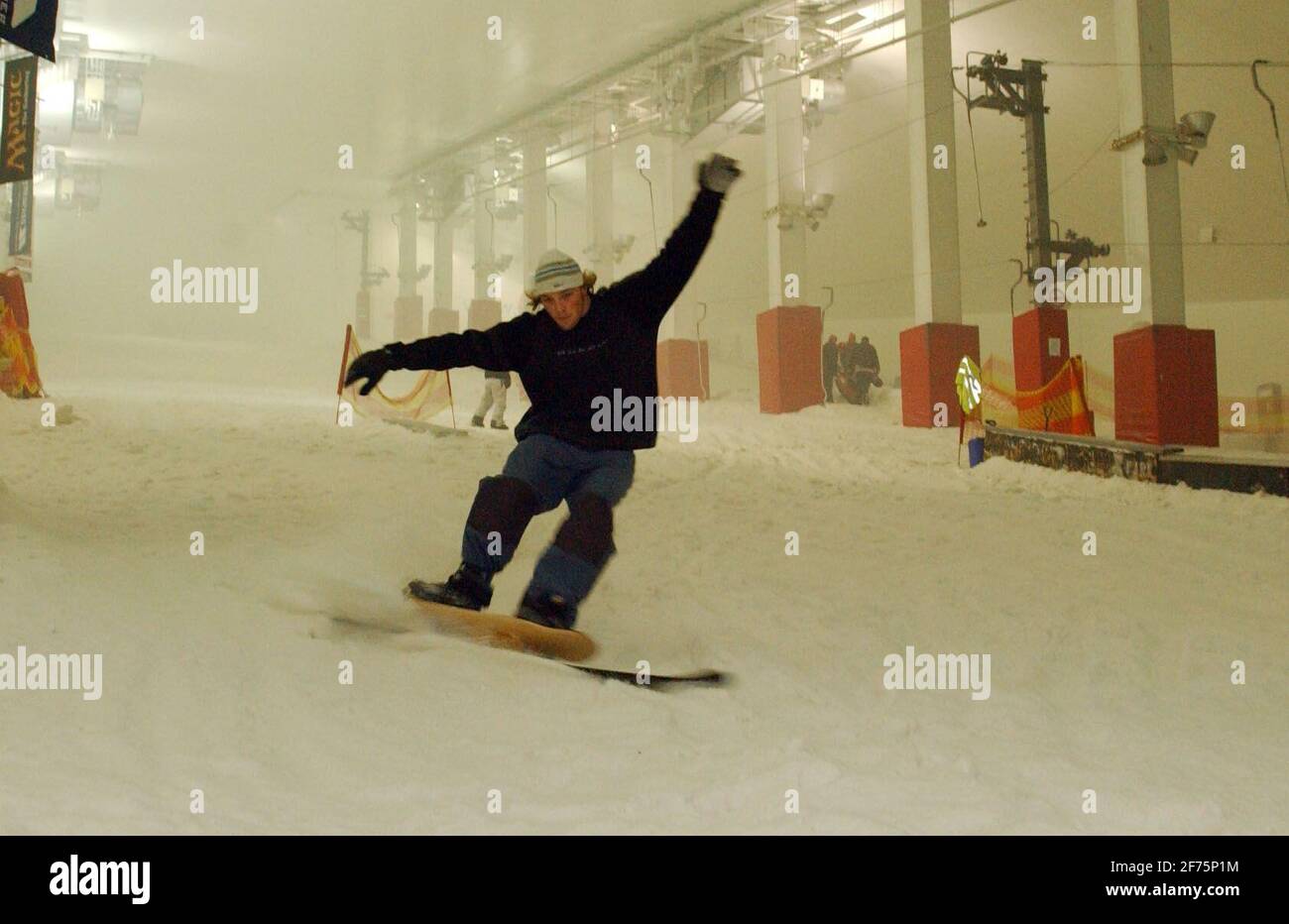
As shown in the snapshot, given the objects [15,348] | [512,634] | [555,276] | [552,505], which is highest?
[15,348]

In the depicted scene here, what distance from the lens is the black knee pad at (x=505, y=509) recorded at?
378 cm

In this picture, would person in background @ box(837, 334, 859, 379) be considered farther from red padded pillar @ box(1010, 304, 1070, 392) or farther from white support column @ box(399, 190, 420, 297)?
white support column @ box(399, 190, 420, 297)

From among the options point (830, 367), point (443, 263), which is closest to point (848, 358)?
point (830, 367)

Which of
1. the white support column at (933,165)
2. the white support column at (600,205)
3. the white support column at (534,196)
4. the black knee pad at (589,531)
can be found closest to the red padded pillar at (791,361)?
the white support column at (933,165)

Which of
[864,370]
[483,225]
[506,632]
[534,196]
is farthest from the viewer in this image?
[483,225]

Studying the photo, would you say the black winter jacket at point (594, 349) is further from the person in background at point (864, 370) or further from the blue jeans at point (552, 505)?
the person in background at point (864, 370)

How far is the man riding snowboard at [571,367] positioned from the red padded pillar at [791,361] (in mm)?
13657

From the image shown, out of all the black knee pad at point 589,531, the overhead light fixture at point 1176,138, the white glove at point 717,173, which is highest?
the overhead light fixture at point 1176,138

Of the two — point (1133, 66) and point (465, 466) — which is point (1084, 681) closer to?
point (465, 466)

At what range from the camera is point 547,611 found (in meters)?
3.72

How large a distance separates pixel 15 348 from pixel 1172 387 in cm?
1376

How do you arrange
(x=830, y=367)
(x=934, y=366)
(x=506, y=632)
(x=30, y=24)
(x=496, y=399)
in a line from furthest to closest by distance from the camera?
(x=830, y=367)
(x=934, y=366)
(x=496, y=399)
(x=30, y=24)
(x=506, y=632)

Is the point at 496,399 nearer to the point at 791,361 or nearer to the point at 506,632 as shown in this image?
the point at 791,361

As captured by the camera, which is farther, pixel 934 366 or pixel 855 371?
pixel 855 371
